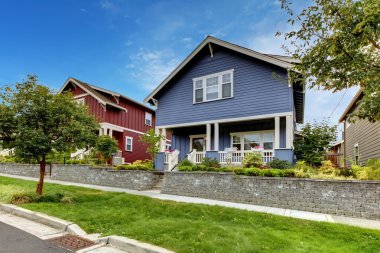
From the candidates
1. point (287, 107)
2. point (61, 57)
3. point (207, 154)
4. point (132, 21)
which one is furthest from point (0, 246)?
point (61, 57)

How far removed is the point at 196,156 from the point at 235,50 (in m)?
6.27

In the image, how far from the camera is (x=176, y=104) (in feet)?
51.9

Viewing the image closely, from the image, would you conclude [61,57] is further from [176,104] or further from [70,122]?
[70,122]

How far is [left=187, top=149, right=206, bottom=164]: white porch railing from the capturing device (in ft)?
46.5

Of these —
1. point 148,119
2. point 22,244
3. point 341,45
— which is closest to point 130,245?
point 22,244

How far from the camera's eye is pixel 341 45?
4.38 meters

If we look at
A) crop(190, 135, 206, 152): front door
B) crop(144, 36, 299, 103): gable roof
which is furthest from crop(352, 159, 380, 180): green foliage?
crop(190, 135, 206, 152): front door

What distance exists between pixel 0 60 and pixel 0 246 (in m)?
20.0

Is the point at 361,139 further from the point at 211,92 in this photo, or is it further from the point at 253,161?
the point at 211,92

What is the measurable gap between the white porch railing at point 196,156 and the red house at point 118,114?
8.47m

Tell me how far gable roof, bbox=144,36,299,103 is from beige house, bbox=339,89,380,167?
11.7 ft

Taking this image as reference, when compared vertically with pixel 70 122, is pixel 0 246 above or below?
below

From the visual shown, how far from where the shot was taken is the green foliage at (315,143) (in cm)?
1359

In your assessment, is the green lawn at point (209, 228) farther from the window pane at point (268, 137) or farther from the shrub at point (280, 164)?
the window pane at point (268, 137)
